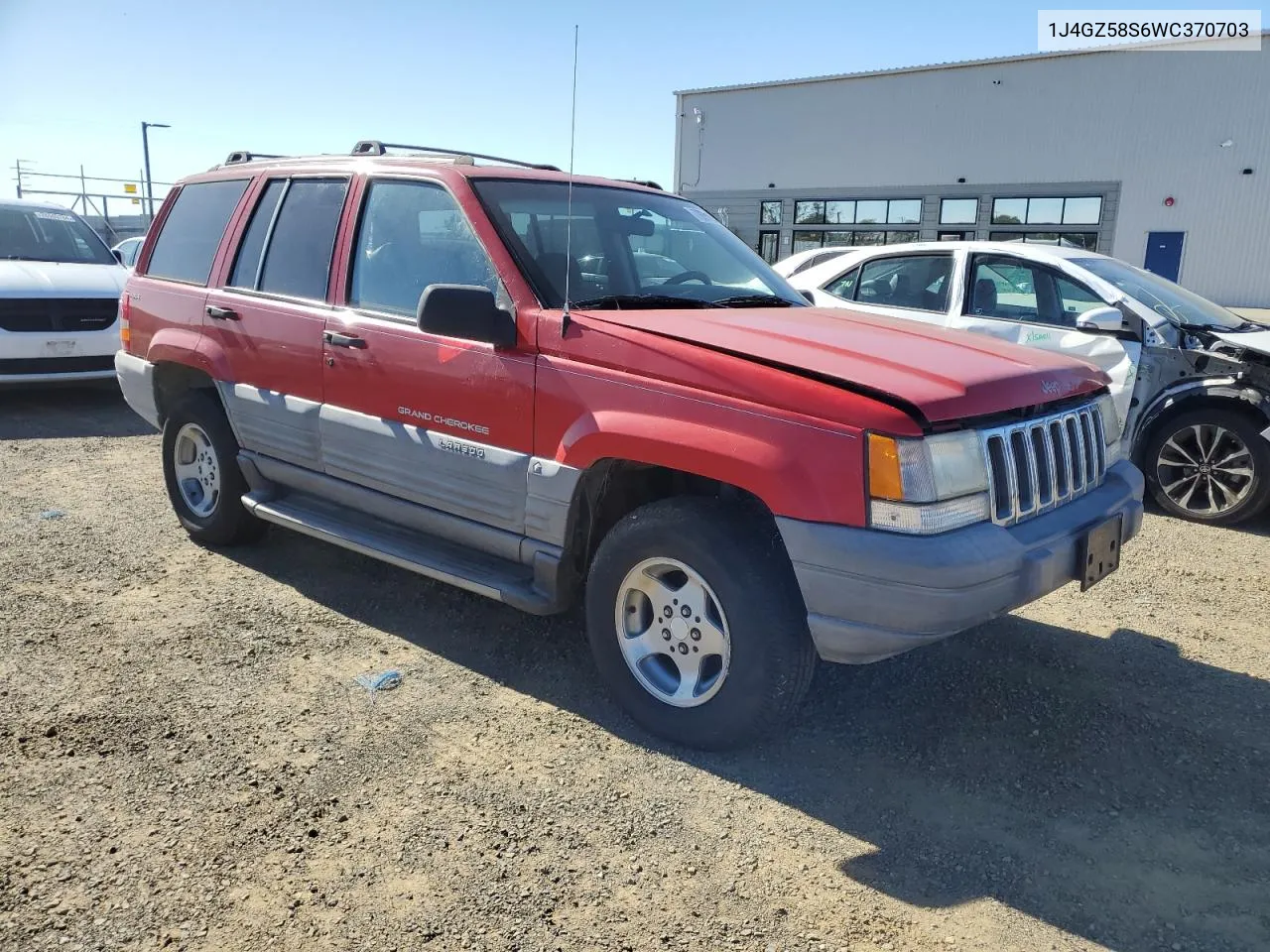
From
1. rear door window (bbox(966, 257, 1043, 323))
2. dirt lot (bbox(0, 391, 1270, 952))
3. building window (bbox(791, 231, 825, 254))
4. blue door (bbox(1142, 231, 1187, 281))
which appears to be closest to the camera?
dirt lot (bbox(0, 391, 1270, 952))

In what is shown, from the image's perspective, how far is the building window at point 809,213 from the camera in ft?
106

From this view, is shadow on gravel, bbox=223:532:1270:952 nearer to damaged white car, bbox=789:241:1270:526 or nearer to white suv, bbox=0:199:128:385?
damaged white car, bbox=789:241:1270:526

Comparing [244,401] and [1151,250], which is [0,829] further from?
[1151,250]

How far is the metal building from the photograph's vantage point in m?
26.0

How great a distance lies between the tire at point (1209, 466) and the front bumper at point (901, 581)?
389 cm

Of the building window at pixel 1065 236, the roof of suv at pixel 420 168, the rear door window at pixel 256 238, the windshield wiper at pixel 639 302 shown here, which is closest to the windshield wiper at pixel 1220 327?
the roof of suv at pixel 420 168

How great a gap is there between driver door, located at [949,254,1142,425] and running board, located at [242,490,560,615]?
425 cm

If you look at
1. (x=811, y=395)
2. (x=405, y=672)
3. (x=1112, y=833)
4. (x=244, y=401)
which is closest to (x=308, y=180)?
(x=244, y=401)

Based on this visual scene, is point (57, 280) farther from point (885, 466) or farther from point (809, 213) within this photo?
point (809, 213)

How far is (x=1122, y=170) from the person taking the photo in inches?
1070

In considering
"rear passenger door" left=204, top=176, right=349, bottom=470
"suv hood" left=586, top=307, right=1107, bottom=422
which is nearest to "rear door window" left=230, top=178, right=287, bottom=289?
"rear passenger door" left=204, top=176, right=349, bottom=470

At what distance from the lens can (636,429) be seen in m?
3.03

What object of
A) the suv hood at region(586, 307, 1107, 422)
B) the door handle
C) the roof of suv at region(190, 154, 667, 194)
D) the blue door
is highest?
the blue door

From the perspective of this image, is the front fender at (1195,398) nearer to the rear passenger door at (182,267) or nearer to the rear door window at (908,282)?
the rear door window at (908,282)
